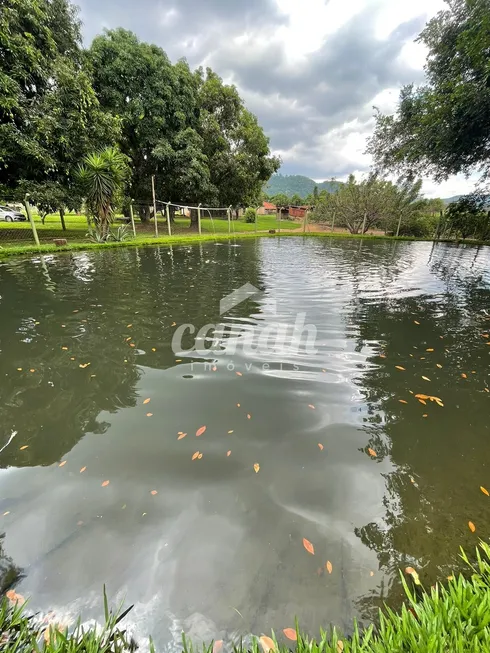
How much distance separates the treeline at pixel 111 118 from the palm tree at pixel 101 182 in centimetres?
74

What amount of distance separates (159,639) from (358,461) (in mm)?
1504

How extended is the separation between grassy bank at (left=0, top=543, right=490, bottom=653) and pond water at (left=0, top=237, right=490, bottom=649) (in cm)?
7

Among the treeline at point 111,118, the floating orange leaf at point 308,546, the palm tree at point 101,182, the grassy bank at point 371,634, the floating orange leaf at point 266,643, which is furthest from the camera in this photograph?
the palm tree at point 101,182

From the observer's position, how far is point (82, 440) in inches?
89.4

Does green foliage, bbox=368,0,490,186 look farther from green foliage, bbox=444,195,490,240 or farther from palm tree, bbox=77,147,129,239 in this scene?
palm tree, bbox=77,147,129,239

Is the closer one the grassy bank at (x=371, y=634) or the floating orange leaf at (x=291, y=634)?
the grassy bank at (x=371, y=634)

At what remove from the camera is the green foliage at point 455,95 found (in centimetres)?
515

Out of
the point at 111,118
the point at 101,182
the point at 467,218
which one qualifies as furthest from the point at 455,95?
the point at 467,218

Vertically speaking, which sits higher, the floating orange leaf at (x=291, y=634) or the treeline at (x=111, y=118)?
the treeline at (x=111, y=118)

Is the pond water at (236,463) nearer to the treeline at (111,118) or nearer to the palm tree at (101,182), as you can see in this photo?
the palm tree at (101,182)

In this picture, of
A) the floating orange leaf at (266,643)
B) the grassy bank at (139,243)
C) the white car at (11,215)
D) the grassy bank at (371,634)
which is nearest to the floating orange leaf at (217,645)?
the grassy bank at (371,634)

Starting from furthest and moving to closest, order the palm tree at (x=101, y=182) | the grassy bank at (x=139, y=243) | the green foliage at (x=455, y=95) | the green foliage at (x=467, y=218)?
the green foliage at (x=467, y=218) → the palm tree at (x=101, y=182) → the grassy bank at (x=139, y=243) → the green foliage at (x=455, y=95)

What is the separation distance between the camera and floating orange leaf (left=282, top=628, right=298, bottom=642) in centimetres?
118

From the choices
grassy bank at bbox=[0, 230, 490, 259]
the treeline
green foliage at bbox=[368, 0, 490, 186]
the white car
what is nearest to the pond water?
green foliage at bbox=[368, 0, 490, 186]
